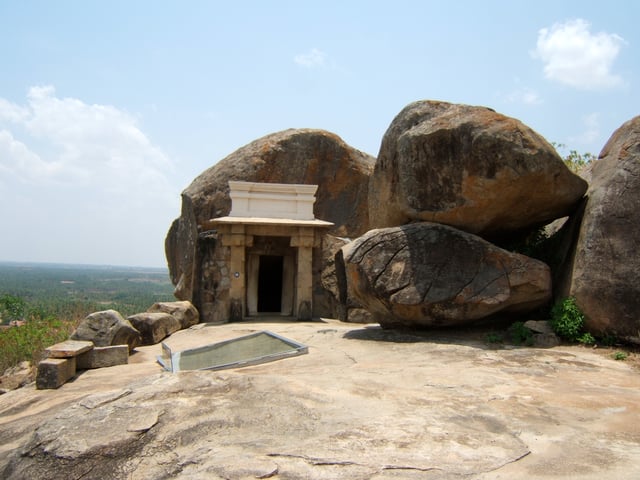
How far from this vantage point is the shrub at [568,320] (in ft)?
20.7

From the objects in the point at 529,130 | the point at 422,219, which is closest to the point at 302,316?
the point at 422,219

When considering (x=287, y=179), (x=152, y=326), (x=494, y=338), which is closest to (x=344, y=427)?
(x=494, y=338)

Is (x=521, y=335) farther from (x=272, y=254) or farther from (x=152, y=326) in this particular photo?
(x=272, y=254)

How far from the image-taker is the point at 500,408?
12.1 ft

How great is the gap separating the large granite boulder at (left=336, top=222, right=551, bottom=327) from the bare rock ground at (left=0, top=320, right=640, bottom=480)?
1.83m

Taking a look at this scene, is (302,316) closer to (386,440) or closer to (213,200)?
(213,200)

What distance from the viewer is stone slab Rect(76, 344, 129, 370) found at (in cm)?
646

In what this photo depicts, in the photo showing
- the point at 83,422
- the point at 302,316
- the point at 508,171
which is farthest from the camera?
Answer: the point at 302,316

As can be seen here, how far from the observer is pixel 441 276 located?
23.1 feet

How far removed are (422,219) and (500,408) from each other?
14.5 ft

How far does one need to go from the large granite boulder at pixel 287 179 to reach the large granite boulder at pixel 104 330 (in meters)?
6.41

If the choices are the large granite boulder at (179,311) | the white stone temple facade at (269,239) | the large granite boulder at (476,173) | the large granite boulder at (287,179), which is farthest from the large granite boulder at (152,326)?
the large granite boulder at (476,173)

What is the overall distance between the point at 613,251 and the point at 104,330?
7.05m

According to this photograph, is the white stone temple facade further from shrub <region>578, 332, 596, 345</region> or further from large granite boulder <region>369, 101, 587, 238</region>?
shrub <region>578, 332, 596, 345</region>
